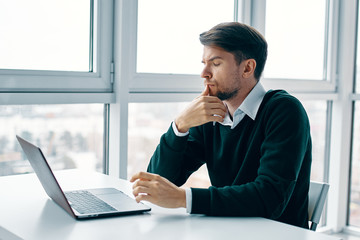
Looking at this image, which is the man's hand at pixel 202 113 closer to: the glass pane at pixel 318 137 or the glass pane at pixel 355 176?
the glass pane at pixel 318 137

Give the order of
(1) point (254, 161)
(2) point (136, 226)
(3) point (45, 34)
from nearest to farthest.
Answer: (2) point (136, 226), (1) point (254, 161), (3) point (45, 34)

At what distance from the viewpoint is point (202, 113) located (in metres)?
1.67

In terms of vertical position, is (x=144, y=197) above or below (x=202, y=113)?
below

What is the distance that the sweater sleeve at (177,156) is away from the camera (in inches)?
67.9

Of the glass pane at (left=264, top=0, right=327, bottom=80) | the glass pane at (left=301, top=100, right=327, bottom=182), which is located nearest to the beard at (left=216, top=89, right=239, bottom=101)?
the glass pane at (left=264, top=0, right=327, bottom=80)

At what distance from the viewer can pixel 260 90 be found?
1717mm

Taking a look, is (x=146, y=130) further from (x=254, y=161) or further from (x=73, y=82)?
(x=254, y=161)

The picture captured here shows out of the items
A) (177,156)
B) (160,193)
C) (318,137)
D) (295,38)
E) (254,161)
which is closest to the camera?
(160,193)

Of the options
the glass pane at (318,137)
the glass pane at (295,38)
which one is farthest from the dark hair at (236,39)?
the glass pane at (318,137)

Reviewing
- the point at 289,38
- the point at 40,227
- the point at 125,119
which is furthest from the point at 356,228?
the point at 40,227

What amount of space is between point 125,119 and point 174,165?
0.56m

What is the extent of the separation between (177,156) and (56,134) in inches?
26.0

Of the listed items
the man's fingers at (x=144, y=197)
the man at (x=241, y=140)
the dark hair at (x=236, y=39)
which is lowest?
the man's fingers at (x=144, y=197)

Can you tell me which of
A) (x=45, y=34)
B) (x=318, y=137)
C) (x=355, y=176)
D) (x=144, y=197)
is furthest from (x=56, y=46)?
(x=355, y=176)
